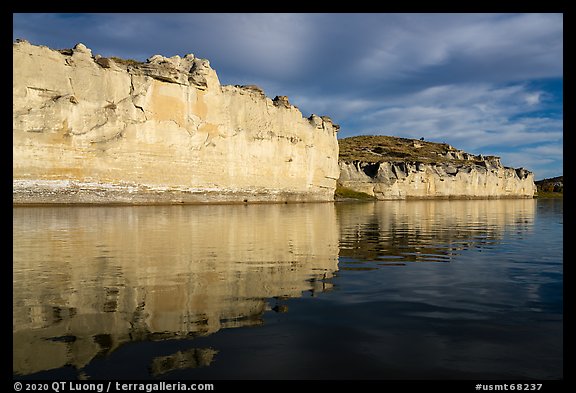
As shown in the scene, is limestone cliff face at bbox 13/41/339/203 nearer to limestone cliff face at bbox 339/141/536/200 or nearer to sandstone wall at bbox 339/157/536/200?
limestone cliff face at bbox 339/141/536/200

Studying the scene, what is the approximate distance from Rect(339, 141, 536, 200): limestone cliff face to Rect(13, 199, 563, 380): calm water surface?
68659 mm

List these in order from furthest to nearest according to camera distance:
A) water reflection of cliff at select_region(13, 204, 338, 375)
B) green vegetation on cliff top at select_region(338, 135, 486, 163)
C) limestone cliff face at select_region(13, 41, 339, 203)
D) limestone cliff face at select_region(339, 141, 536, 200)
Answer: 1. green vegetation on cliff top at select_region(338, 135, 486, 163)
2. limestone cliff face at select_region(339, 141, 536, 200)
3. limestone cliff face at select_region(13, 41, 339, 203)
4. water reflection of cliff at select_region(13, 204, 338, 375)

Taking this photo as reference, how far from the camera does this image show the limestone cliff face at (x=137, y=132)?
30.7 m

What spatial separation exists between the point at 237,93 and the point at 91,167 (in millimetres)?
17573

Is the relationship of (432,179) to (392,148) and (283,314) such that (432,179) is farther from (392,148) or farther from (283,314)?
(283,314)

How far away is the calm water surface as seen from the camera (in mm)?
3779

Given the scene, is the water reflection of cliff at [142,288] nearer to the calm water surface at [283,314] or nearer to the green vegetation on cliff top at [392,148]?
the calm water surface at [283,314]

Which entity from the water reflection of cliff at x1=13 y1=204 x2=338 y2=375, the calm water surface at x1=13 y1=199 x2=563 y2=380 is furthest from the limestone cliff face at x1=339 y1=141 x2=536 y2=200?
the calm water surface at x1=13 y1=199 x2=563 y2=380

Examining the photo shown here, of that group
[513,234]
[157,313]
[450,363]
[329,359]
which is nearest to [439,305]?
[450,363]

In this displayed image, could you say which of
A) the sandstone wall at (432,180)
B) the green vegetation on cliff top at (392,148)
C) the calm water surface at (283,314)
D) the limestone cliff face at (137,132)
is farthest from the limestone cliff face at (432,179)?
the calm water surface at (283,314)

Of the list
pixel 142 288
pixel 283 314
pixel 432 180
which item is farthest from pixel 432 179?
pixel 283 314

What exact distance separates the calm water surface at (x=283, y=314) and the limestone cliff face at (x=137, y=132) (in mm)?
23169

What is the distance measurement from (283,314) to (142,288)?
254 cm
